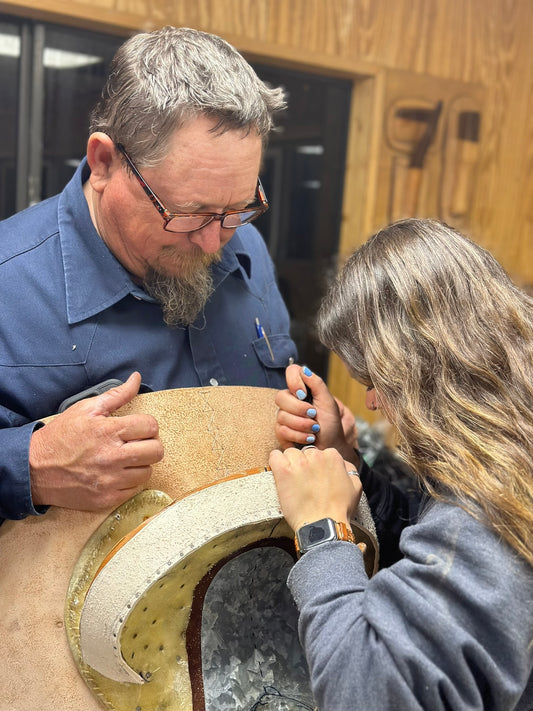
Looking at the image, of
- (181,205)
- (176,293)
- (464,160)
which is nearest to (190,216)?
(181,205)

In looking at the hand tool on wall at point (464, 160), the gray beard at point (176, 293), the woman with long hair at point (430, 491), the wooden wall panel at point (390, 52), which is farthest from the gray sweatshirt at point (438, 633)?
the hand tool on wall at point (464, 160)

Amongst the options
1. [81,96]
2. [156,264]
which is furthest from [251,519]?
[81,96]

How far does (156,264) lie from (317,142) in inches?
70.9

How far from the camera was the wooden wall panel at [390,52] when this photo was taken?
2389 mm

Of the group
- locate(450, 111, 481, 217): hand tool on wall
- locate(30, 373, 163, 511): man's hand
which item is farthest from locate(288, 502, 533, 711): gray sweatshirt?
locate(450, 111, 481, 217): hand tool on wall

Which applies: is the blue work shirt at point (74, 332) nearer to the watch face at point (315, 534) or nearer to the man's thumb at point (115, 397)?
the man's thumb at point (115, 397)

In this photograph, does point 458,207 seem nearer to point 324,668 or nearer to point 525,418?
point 525,418

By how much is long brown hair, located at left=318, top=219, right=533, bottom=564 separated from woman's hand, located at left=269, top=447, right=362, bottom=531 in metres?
0.12

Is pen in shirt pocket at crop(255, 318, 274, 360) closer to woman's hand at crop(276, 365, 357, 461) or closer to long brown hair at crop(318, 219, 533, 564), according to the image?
woman's hand at crop(276, 365, 357, 461)

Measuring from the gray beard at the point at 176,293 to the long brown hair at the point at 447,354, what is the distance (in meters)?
0.31

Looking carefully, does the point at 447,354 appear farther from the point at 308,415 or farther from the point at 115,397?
the point at 115,397

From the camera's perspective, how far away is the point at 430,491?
96 centimetres

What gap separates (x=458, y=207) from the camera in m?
3.37

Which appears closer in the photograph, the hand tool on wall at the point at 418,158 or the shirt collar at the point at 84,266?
the shirt collar at the point at 84,266
